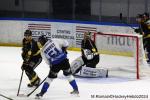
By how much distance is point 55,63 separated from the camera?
8398 mm

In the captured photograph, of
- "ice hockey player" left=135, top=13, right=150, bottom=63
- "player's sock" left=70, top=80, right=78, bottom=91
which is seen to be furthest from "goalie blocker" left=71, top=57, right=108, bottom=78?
"player's sock" left=70, top=80, right=78, bottom=91

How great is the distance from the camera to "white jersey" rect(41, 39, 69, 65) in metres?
8.29

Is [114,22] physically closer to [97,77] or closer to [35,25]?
[35,25]

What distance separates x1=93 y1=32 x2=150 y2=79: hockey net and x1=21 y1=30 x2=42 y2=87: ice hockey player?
177cm

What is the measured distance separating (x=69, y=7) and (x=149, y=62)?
4.56 meters

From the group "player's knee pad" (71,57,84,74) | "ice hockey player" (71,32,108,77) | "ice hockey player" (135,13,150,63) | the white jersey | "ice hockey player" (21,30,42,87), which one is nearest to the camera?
the white jersey

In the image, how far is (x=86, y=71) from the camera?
10.2 m

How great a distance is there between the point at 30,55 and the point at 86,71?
158 centimetres

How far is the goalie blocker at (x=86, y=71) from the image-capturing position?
10.2 m

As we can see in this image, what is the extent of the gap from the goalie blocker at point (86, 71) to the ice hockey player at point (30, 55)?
120cm

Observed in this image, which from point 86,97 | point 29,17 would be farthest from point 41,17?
point 86,97

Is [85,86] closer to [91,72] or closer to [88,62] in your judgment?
[91,72]

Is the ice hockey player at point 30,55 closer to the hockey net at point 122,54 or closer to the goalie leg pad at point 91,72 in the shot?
the goalie leg pad at point 91,72

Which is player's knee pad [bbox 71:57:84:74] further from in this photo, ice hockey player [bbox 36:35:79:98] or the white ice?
ice hockey player [bbox 36:35:79:98]
